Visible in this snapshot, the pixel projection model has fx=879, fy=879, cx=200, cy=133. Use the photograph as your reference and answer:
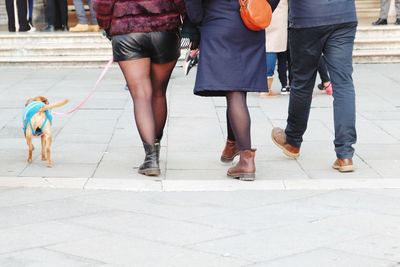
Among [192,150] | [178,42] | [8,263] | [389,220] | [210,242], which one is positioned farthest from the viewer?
[192,150]

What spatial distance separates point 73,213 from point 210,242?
3.40 feet

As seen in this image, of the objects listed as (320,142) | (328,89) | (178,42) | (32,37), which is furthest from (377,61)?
(178,42)

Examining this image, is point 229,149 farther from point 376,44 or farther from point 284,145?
point 376,44

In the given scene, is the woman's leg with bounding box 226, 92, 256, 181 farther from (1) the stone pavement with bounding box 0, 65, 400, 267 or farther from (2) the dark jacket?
(2) the dark jacket

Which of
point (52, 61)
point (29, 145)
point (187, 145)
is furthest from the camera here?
point (52, 61)

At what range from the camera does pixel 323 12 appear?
6.25 meters

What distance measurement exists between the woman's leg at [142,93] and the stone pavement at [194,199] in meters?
0.34

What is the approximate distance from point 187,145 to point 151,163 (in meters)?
1.18

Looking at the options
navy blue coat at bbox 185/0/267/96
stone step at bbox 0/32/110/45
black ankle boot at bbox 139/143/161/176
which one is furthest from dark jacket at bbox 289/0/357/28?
stone step at bbox 0/32/110/45

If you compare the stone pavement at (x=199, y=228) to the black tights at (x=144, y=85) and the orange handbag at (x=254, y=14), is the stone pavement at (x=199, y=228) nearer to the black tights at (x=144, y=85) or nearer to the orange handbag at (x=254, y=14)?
the black tights at (x=144, y=85)

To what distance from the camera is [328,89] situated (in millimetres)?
10250

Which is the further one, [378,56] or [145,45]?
[378,56]

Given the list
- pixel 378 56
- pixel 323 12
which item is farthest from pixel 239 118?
pixel 378 56

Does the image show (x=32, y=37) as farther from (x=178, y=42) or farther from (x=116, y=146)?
(x=178, y=42)
